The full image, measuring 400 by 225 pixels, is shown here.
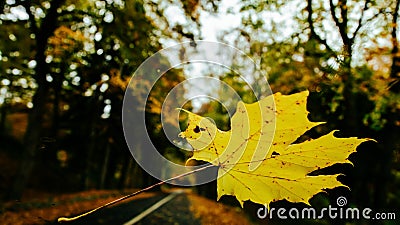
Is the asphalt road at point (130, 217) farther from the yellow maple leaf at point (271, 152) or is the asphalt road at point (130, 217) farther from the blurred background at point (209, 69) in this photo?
the yellow maple leaf at point (271, 152)

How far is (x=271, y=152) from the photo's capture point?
845mm

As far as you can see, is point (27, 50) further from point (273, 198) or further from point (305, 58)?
point (273, 198)

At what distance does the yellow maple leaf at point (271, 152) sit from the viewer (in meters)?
0.82

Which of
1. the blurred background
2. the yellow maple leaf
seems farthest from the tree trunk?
the yellow maple leaf

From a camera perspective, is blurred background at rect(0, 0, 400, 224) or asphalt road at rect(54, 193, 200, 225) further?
asphalt road at rect(54, 193, 200, 225)

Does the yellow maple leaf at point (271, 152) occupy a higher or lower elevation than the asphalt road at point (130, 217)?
higher

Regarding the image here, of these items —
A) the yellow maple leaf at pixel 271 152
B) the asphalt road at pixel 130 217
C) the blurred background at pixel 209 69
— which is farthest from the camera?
the asphalt road at pixel 130 217

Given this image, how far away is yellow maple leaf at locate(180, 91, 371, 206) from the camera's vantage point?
82 centimetres

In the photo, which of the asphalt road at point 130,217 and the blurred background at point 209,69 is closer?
the blurred background at point 209,69

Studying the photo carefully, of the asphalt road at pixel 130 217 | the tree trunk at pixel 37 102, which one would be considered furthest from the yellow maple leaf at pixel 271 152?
the tree trunk at pixel 37 102

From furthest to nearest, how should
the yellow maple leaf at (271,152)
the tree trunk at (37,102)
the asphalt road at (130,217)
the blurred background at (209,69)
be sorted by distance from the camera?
the tree trunk at (37,102) → the asphalt road at (130,217) → the blurred background at (209,69) → the yellow maple leaf at (271,152)

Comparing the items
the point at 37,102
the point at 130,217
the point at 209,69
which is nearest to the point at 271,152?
the point at 130,217

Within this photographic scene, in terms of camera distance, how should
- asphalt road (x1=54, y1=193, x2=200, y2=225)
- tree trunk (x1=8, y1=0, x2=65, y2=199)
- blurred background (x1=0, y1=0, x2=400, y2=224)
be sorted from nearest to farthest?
blurred background (x1=0, y1=0, x2=400, y2=224) → asphalt road (x1=54, y1=193, x2=200, y2=225) → tree trunk (x1=8, y1=0, x2=65, y2=199)

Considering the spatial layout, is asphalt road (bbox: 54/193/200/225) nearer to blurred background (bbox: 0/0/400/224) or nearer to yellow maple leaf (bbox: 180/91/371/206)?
blurred background (bbox: 0/0/400/224)
